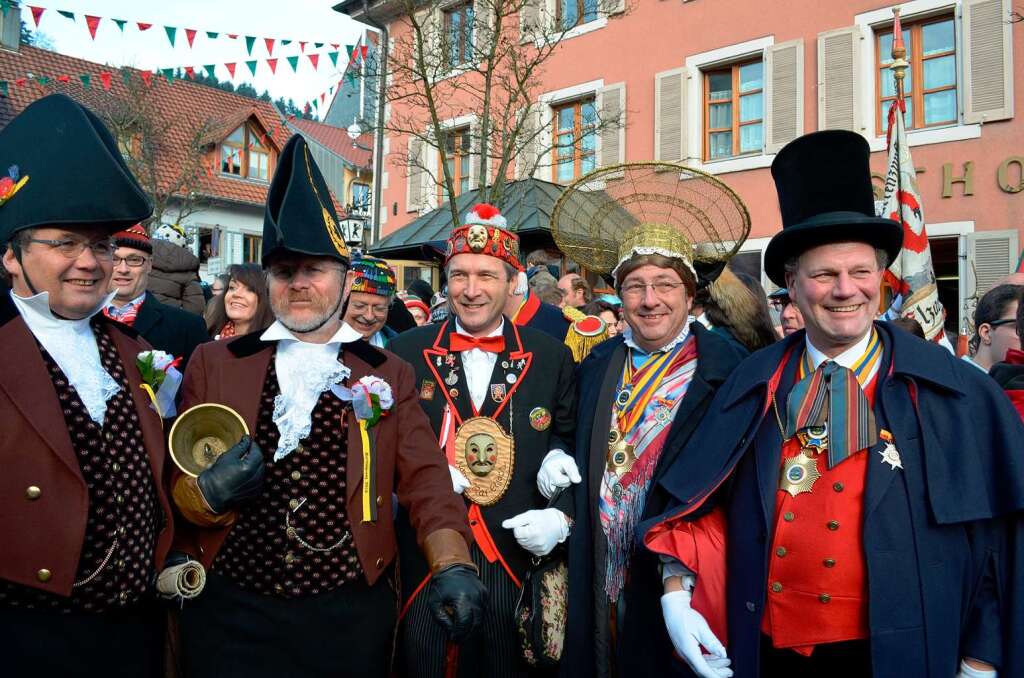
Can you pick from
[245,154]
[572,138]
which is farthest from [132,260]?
[245,154]

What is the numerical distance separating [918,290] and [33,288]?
5.16 metres

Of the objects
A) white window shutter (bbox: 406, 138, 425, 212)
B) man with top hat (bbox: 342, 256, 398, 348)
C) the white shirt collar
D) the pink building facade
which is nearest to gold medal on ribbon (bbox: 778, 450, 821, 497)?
the white shirt collar

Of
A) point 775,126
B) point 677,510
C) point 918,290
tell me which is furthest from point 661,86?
point 677,510

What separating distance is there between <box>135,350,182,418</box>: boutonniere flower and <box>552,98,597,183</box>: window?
11773mm

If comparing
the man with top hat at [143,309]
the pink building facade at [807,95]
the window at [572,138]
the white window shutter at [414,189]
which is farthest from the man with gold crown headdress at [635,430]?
the white window shutter at [414,189]

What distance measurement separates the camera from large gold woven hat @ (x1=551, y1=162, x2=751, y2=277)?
311cm

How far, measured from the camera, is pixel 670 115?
41.6 feet

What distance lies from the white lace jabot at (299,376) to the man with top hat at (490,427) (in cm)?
69

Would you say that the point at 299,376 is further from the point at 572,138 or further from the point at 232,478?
the point at 572,138

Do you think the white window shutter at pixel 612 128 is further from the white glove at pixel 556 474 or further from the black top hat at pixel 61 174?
the black top hat at pixel 61 174

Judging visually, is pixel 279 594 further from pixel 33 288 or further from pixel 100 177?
pixel 100 177

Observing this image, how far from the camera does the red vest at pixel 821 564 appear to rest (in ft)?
6.77

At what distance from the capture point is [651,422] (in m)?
2.83

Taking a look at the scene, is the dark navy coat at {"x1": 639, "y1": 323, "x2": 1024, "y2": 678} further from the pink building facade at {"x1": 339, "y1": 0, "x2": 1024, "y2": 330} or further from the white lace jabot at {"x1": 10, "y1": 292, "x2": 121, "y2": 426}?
the pink building facade at {"x1": 339, "y1": 0, "x2": 1024, "y2": 330}
